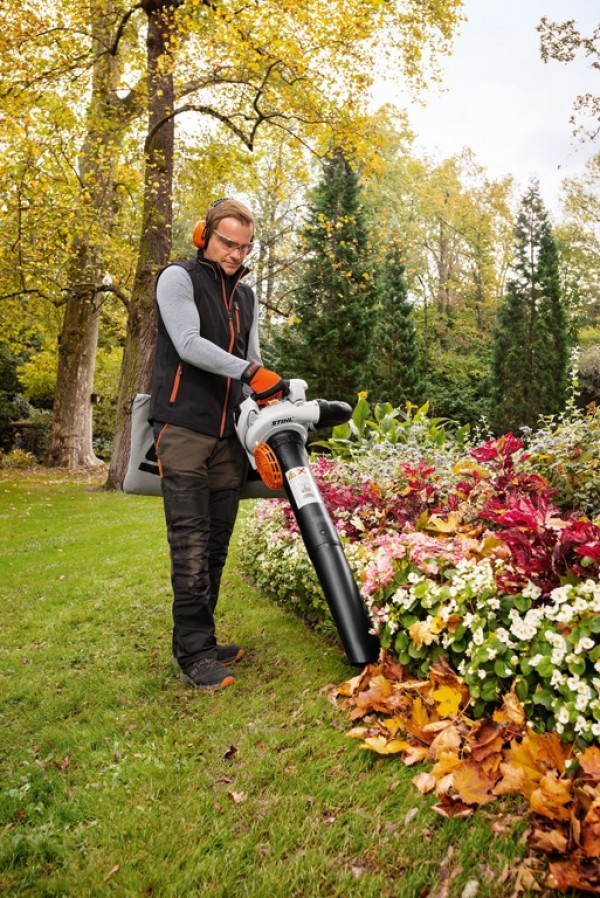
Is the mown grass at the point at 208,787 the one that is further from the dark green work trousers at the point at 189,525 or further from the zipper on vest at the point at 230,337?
the zipper on vest at the point at 230,337

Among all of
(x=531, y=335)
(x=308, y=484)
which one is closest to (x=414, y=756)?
(x=308, y=484)

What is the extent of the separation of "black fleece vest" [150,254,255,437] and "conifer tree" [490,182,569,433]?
2766 centimetres

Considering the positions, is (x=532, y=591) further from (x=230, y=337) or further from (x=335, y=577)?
(x=230, y=337)

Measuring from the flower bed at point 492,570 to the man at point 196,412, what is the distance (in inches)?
32.0

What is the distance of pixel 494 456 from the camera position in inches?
151

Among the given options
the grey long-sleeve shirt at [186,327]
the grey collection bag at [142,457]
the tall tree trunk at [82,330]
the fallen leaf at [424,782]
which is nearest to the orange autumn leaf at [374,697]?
the fallen leaf at [424,782]

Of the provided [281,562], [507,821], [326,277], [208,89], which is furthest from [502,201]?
[507,821]

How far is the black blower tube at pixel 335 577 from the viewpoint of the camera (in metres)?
2.94

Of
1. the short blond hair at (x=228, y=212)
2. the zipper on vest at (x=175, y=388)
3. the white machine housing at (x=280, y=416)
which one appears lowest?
the white machine housing at (x=280, y=416)

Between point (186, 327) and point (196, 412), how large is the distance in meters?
0.40

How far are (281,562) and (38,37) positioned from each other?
10190 mm

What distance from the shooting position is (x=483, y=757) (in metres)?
2.21

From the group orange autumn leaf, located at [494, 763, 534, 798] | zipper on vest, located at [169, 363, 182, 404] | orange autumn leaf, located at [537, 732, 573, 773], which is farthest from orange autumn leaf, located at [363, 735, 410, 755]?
zipper on vest, located at [169, 363, 182, 404]

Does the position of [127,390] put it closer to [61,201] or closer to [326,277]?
[61,201]
